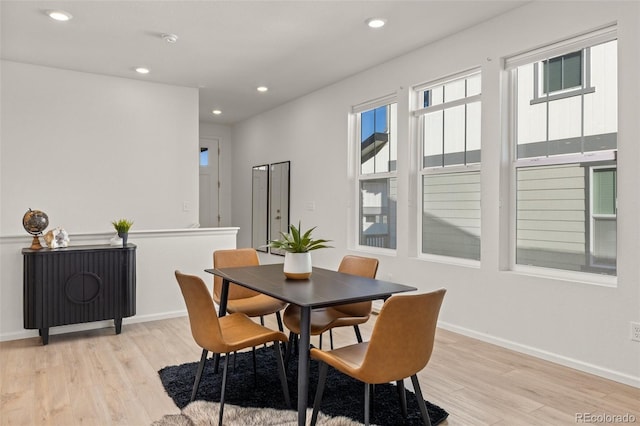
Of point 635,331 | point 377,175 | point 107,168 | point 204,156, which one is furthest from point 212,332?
point 204,156

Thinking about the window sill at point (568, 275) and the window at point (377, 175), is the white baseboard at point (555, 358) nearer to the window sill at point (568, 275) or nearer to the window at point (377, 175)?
the window sill at point (568, 275)

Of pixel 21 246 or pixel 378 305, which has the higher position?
pixel 21 246

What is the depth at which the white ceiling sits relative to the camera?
3453 millimetres

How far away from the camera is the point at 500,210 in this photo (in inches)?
145

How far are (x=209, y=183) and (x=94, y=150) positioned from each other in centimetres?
332

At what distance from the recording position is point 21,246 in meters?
3.88

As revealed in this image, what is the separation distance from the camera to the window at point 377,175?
16.3 feet

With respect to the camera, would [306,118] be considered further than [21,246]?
Yes

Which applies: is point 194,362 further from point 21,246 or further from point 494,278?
point 494,278

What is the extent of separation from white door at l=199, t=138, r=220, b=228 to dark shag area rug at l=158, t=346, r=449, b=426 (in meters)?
5.40

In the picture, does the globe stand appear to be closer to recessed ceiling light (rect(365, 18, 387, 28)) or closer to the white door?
recessed ceiling light (rect(365, 18, 387, 28))

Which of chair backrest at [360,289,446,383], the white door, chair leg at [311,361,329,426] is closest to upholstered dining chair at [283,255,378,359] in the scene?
chair leg at [311,361,329,426]

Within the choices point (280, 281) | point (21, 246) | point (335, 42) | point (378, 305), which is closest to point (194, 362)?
point (280, 281)

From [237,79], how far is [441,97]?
255 cm
